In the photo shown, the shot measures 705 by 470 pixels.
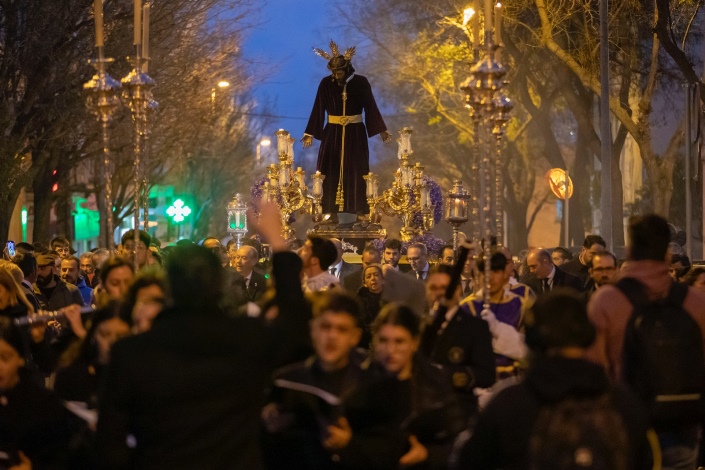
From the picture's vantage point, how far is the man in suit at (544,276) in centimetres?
1347

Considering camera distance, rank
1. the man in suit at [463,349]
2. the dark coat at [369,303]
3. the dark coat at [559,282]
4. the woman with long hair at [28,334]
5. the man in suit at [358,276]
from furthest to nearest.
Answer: the dark coat at [559,282]
the man in suit at [358,276]
the dark coat at [369,303]
the woman with long hair at [28,334]
the man in suit at [463,349]

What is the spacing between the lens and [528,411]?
514cm

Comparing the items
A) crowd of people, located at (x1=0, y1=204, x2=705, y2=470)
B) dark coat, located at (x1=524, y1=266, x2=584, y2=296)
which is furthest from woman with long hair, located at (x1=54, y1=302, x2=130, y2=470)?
dark coat, located at (x1=524, y1=266, x2=584, y2=296)

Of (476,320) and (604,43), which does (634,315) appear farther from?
(604,43)

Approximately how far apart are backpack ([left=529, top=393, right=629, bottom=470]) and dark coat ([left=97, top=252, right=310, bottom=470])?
1223mm

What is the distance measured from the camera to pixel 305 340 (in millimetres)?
6852

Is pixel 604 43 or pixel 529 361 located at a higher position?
pixel 604 43

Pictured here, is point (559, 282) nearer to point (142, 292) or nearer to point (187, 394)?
point (142, 292)

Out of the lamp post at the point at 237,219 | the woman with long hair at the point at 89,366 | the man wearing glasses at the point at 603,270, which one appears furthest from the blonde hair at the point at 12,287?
the lamp post at the point at 237,219

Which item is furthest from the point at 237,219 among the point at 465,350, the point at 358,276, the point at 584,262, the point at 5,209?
the point at 465,350

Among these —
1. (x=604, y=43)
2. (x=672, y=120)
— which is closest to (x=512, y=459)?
(x=604, y=43)

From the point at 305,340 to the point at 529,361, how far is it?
65.3 inches

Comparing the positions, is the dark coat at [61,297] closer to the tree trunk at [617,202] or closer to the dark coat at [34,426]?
the dark coat at [34,426]

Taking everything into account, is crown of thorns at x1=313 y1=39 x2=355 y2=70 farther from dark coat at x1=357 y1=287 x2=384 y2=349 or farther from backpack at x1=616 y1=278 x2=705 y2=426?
backpack at x1=616 y1=278 x2=705 y2=426
